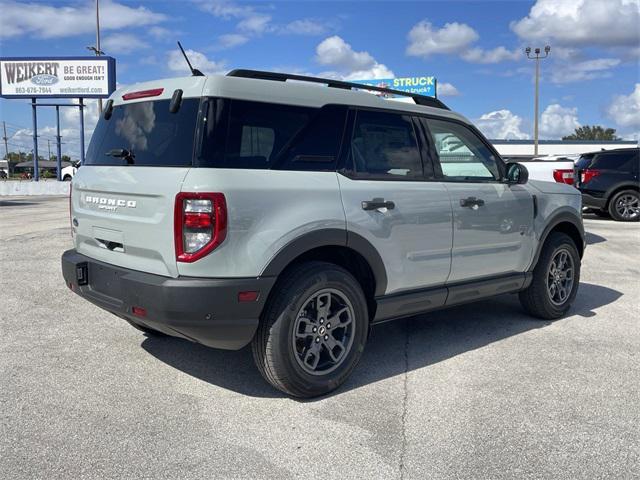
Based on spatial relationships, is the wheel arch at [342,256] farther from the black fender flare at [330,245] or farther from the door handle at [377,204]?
the door handle at [377,204]

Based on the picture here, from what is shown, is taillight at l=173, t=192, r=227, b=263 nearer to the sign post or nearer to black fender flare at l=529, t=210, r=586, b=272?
black fender flare at l=529, t=210, r=586, b=272

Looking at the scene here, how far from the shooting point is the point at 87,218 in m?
4.05

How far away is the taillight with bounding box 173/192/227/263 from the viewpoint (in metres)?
3.21

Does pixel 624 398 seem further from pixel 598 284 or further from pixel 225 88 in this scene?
pixel 598 284

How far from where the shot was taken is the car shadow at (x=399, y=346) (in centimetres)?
416

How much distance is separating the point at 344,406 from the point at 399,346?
1.30 m

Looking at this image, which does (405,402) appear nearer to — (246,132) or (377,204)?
(377,204)

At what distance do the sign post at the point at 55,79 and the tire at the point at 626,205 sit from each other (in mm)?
24948

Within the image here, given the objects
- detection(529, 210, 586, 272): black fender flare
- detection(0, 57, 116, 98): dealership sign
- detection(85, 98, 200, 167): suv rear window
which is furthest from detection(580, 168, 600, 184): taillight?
detection(0, 57, 116, 98): dealership sign

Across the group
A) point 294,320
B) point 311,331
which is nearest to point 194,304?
point 294,320

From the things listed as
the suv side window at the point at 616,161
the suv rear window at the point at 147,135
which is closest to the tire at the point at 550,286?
the suv rear window at the point at 147,135

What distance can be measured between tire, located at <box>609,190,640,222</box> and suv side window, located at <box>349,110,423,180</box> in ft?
39.0

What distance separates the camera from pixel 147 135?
3.75 meters

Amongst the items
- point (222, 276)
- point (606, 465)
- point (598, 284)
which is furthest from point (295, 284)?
point (598, 284)
